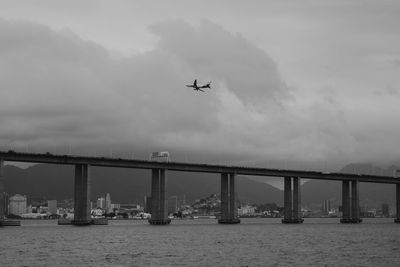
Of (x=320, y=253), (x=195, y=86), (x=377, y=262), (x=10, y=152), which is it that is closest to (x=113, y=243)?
(x=195, y=86)

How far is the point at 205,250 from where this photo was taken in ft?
333

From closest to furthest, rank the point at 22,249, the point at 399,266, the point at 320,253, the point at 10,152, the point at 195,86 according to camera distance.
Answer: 1. the point at 399,266
2. the point at 320,253
3. the point at 22,249
4. the point at 195,86
5. the point at 10,152

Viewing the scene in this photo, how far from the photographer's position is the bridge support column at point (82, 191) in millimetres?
185250

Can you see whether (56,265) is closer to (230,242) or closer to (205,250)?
(205,250)

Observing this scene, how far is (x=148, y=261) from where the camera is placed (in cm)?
8431

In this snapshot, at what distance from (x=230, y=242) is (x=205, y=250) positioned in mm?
18612

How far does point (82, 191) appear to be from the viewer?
185125 mm

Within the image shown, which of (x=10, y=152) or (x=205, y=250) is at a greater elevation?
(x=10, y=152)

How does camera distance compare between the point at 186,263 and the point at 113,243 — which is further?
the point at 113,243

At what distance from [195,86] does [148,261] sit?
40.0 m

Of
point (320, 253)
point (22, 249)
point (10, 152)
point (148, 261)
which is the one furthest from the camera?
point (10, 152)

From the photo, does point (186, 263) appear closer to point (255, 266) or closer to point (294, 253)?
point (255, 266)

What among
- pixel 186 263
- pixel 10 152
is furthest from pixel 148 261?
pixel 10 152

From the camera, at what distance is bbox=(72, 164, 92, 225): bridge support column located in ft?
608
